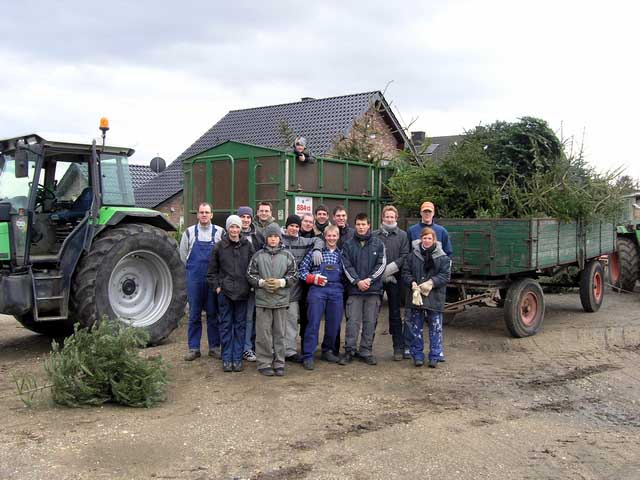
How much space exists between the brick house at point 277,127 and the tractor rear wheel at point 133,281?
39.4 ft

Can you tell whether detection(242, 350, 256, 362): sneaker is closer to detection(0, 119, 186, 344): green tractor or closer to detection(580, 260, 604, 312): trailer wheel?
detection(0, 119, 186, 344): green tractor

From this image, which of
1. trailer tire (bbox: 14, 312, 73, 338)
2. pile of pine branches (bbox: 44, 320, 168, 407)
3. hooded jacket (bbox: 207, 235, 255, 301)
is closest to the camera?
pile of pine branches (bbox: 44, 320, 168, 407)

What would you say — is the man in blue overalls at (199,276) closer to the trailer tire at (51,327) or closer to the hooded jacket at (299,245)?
the hooded jacket at (299,245)

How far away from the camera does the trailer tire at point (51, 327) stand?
7707 mm

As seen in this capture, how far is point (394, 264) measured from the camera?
22.2 feet

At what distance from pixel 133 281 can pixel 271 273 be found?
6.56ft

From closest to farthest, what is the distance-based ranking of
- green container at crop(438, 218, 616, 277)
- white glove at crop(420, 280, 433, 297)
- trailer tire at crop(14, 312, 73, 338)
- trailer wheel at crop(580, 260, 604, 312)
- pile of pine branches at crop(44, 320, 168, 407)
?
pile of pine branches at crop(44, 320, 168, 407) → white glove at crop(420, 280, 433, 297) → trailer tire at crop(14, 312, 73, 338) → green container at crop(438, 218, 616, 277) → trailer wheel at crop(580, 260, 604, 312)

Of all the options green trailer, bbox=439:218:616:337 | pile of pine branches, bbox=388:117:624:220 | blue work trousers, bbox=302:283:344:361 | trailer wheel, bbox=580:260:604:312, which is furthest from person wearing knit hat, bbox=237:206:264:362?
trailer wheel, bbox=580:260:604:312

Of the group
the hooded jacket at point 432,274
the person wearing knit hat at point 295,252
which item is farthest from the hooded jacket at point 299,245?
the hooded jacket at point 432,274

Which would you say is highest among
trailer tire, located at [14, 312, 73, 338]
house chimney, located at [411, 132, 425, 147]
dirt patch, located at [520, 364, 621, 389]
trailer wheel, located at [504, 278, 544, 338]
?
house chimney, located at [411, 132, 425, 147]

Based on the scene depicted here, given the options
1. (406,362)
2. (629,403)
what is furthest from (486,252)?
(629,403)

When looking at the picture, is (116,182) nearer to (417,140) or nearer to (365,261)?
(365,261)

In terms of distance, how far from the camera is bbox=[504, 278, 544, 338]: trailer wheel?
8016mm

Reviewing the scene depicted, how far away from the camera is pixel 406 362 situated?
6902 mm
